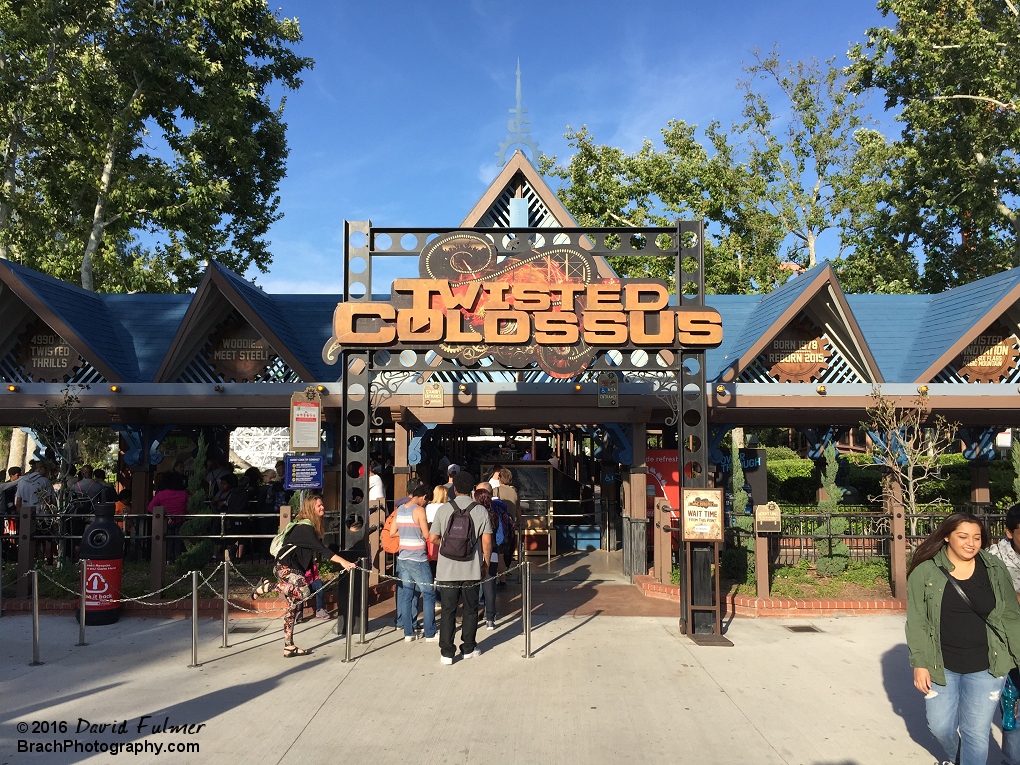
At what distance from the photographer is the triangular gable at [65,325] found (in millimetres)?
12977

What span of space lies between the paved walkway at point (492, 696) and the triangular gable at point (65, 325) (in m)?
5.70

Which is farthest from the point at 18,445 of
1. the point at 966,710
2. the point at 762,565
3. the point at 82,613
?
the point at 966,710

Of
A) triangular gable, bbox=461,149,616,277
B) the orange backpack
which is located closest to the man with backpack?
the orange backpack

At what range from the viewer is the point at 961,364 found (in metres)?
14.1

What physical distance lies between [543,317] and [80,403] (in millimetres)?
8647

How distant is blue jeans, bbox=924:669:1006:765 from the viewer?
4.28m

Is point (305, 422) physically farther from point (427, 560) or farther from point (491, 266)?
point (491, 266)

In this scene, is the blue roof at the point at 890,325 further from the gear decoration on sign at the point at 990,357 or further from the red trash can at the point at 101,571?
the red trash can at the point at 101,571

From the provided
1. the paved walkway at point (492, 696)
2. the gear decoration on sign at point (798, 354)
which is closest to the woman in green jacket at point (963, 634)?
the paved walkway at point (492, 696)

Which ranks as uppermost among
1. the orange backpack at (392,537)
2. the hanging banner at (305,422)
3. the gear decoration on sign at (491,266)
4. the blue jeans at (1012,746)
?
the gear decoration on sign at (491,266)

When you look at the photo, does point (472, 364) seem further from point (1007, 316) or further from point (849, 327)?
point (1007, 316)

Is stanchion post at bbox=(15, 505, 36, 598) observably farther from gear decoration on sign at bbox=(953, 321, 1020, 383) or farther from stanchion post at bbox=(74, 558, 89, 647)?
gear decoration on sign at bbox=(953, 321, 1020, 383)

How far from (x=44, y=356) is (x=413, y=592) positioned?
32.6 feet

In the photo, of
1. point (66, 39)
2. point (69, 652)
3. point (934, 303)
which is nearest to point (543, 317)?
point (69, 652)
